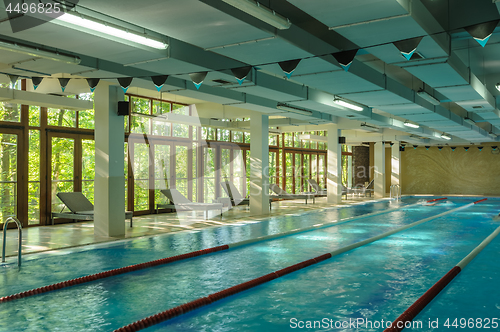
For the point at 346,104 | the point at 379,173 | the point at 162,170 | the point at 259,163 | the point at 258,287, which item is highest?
the point at 346,104

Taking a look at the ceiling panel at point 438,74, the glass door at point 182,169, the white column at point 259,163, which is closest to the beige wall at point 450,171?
the white column at point 259,163

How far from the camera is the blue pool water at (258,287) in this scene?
13.8 ft

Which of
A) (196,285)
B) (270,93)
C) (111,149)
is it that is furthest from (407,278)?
(111,149)

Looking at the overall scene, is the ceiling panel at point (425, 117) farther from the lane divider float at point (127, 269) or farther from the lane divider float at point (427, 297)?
the lane divider float at point (427, 297)

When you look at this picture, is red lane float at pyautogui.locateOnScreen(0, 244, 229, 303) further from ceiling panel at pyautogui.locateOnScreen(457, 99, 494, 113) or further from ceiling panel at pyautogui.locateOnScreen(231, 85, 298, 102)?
ceiling panel at pyautogui.locateOnScreen(457, 99, 494, 113)

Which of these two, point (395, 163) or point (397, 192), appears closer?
point (397, 192)

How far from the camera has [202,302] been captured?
4629 millimetres

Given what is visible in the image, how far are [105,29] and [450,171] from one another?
27.0 m

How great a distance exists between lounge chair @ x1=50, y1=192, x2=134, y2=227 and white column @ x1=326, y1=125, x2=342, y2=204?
10297 millimetres

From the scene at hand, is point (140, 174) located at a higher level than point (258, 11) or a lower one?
lower

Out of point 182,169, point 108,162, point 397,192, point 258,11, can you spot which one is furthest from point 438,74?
point 397,192

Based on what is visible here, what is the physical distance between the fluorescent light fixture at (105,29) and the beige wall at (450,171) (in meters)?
25.6

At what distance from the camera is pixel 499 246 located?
808 cm

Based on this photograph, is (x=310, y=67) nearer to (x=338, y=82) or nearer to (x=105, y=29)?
(x=338, y=82)
